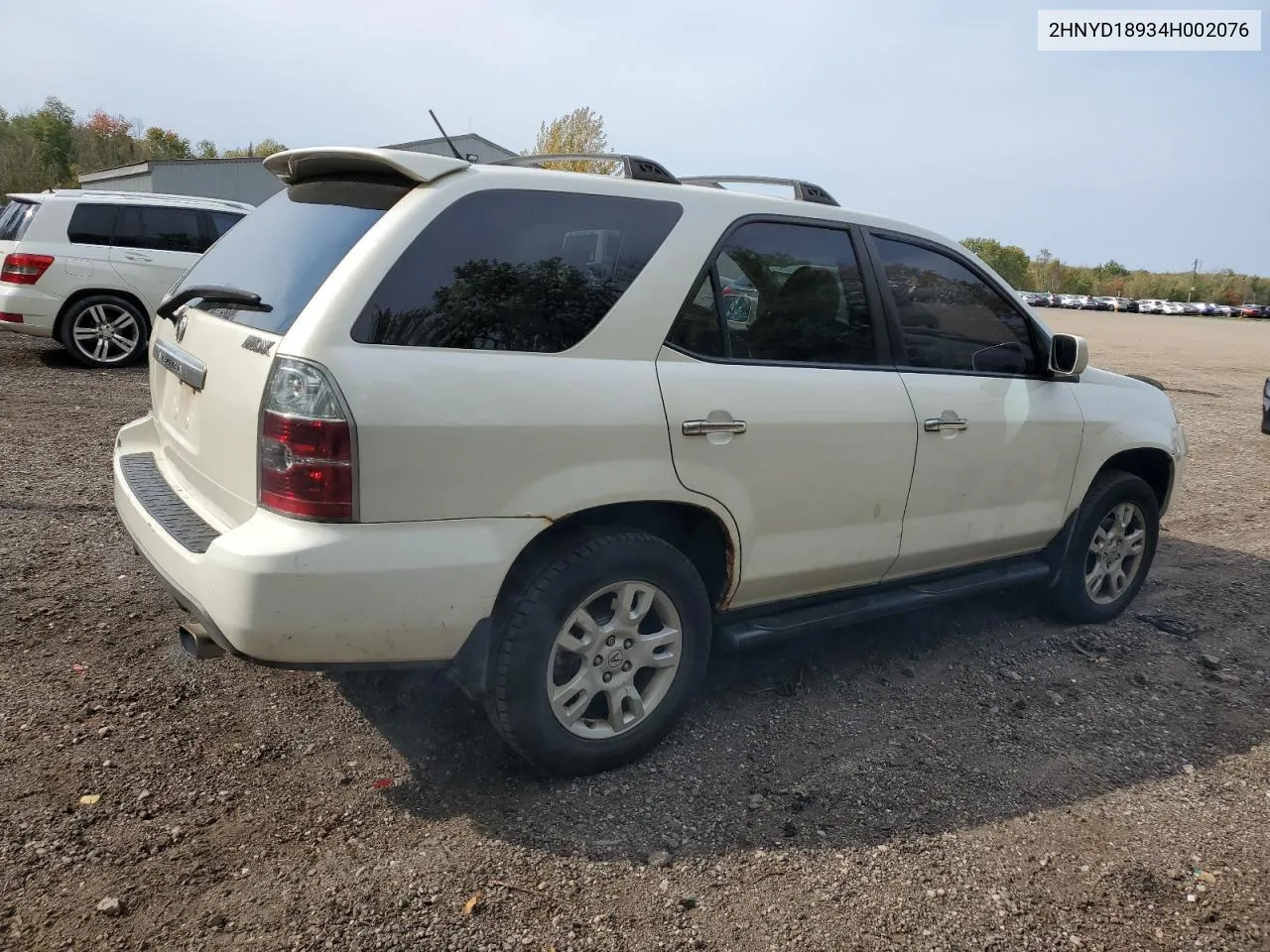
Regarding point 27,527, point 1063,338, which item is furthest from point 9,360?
point 1063,338

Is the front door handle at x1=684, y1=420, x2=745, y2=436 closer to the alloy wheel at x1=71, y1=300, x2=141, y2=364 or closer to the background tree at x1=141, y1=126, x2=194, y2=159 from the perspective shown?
the alloy wheel at x1=71, y1=300, x2=141, y2=364

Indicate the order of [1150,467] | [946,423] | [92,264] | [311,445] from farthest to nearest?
[92,264]
[1150,467]
[946,423]
[311,445]

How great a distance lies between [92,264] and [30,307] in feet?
2.39

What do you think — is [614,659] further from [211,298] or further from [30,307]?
[30,307]

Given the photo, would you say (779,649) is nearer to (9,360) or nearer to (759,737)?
(759,737)

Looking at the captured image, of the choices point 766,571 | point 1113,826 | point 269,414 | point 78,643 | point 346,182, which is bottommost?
point 1113,826

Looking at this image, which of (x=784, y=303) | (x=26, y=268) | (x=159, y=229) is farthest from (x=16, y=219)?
(x=784, y=303)

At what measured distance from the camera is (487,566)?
2.65 m

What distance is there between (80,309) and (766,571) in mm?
9278

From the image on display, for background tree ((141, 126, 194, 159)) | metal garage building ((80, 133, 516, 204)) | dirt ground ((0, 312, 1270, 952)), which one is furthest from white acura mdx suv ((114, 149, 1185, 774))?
background tree ((141, 126, 194, 159))

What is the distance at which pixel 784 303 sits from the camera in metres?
3.38

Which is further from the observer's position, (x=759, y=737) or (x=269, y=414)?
(x=759, y=737)

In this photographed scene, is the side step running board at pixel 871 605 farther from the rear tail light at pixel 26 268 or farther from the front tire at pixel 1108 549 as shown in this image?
the rear tail light at pixel 26 268

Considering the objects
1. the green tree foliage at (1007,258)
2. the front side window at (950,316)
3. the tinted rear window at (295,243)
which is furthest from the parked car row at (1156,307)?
the tinted rear window at (295,243)
